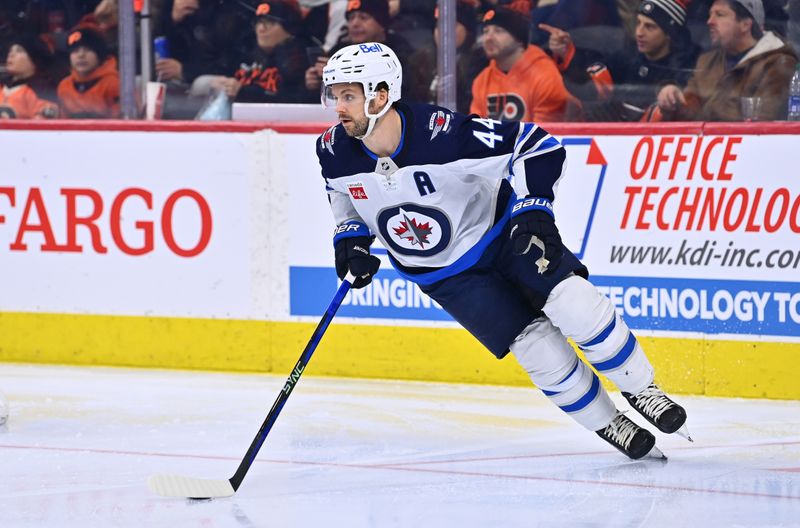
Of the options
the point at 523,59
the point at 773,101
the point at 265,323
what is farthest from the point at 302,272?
the point at 773,101

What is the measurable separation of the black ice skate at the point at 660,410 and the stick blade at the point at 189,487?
1036mm

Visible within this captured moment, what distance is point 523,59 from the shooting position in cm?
469

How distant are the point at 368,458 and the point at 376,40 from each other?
1.78 metres

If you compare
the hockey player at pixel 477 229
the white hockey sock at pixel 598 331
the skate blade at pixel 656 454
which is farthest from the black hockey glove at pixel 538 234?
the skate blade at pixel 656 454

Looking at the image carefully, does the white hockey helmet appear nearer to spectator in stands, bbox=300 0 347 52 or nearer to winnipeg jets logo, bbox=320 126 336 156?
winnipeg jets logo, bbox=320 126 336 156

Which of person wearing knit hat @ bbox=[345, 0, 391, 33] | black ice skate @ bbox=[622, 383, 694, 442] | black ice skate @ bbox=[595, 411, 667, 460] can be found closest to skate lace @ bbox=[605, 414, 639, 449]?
black ice skate @ bbox=[595, 411, 667, 460]

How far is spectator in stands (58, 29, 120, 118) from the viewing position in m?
5.12

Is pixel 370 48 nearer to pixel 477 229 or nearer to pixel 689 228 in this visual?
pixel 477 229

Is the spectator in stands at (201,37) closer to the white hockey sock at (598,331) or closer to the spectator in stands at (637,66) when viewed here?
the spectator in stands at (637,66)

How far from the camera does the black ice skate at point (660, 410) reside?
3293 millimetres

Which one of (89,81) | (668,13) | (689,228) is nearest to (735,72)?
(668,13)

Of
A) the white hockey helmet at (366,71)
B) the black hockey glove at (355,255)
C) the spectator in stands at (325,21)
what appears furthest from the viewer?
the spectator in stands at (325,21)

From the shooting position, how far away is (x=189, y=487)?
10.8 feet

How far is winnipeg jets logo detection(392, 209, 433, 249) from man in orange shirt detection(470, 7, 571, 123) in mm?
1285
